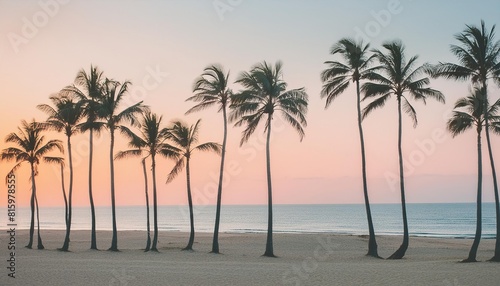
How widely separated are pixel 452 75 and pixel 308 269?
13.7 m

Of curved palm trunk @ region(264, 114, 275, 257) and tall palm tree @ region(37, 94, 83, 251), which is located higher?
tall palm tree @ region(37, 94, 83, 251)

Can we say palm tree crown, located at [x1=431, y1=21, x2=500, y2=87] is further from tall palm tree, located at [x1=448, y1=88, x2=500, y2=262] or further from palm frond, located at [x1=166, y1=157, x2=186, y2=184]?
palm frond, located at [x1=166, y1=157, x2=186, y2=184]

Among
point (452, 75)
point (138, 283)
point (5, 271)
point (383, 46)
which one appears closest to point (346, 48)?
point (383, 46)

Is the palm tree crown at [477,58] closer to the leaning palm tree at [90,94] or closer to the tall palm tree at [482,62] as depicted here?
the tall palm tree at [482,62]

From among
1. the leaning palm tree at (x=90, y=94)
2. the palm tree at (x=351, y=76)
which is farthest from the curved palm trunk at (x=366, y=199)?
the leaning palm tree at (x=90, y=94)

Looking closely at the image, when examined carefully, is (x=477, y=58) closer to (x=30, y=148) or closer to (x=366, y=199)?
(x=366, y=199)

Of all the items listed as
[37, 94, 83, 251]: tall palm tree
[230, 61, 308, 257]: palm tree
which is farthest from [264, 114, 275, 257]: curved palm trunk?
[37, 94, 83, 251]: tall palm tree

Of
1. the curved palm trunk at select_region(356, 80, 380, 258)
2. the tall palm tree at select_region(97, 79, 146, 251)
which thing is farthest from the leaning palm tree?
the curved palm trunk at select_region(356, 80, 380, 258)

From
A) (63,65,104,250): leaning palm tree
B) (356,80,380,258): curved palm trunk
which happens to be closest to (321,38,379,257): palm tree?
(356,80,380,258): curved palm trunk

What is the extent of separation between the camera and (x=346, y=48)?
32719mm

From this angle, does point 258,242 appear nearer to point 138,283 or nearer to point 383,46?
point 383,46

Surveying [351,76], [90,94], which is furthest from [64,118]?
[351,76]

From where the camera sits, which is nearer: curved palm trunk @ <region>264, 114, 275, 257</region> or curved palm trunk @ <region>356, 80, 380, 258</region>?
curved palm trunk @ <region>356, 80, 380, 258</region>

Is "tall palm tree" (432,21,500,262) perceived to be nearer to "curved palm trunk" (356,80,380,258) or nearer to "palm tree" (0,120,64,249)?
"curved palm trunk" (356,80,380,258)
